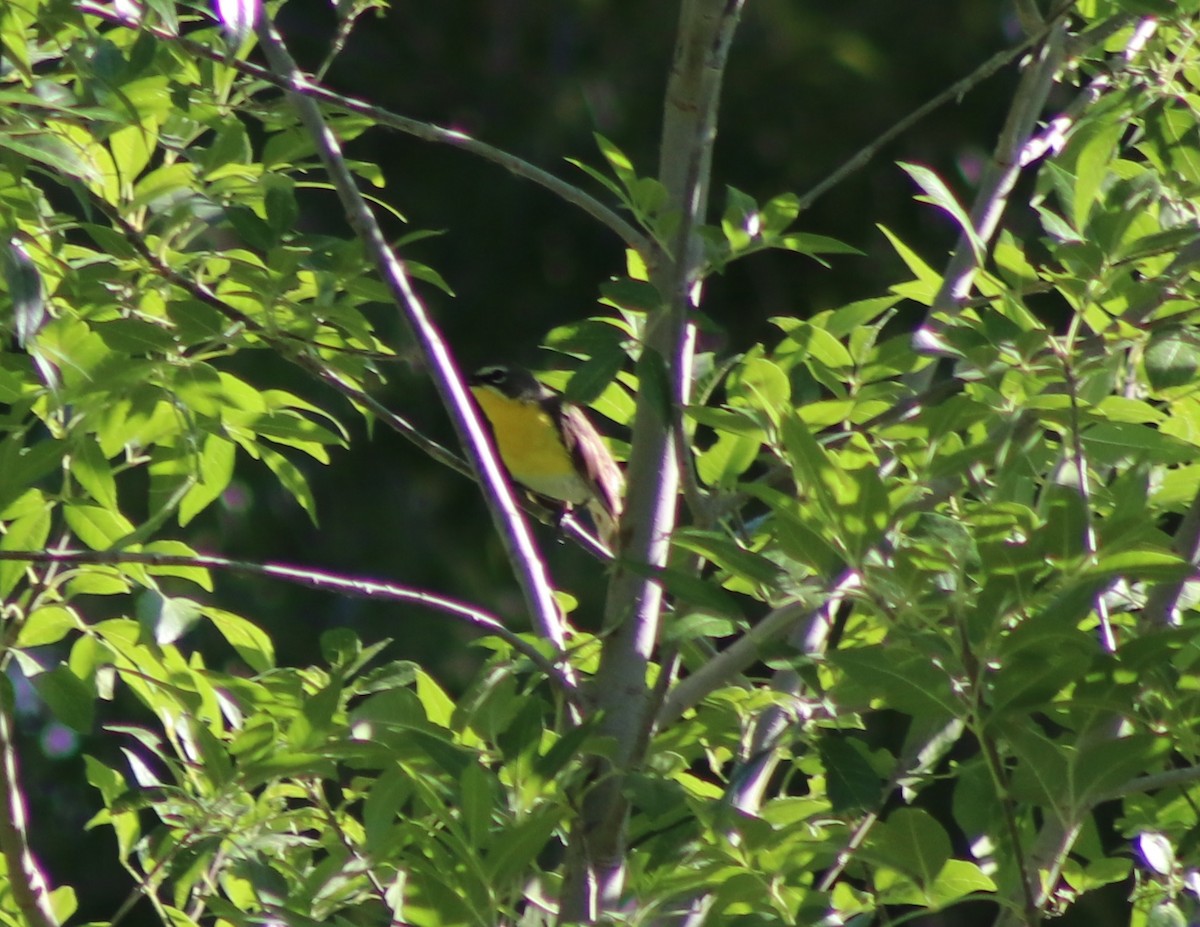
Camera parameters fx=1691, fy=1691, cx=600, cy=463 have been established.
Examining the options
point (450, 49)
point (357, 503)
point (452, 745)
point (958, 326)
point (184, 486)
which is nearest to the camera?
point (452, 745)

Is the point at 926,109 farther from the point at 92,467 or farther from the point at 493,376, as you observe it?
the point at 493,376

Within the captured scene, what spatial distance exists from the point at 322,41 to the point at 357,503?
8.60 feet

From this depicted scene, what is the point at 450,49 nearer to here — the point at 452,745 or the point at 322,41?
the point at 322,41

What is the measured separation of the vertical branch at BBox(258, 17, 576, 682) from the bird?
8.79 ft

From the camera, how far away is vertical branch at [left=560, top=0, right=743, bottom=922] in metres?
2.11

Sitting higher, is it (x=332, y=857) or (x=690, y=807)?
(x=690, y=807)

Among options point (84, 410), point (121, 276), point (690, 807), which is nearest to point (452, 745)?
point (690, 807)

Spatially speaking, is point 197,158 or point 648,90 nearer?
point 197,158

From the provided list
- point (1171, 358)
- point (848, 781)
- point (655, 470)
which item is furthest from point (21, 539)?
point (1171, 358)

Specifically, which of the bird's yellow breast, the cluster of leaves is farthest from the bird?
the cluster of leaves

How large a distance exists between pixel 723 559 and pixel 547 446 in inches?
142

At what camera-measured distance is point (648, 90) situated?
898 cm

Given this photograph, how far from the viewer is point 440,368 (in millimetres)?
2289

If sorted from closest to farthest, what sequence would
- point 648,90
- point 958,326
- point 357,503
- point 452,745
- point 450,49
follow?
point 452,745 < point 958,326 < point 357,503 < point 648,90 < point 450,49
